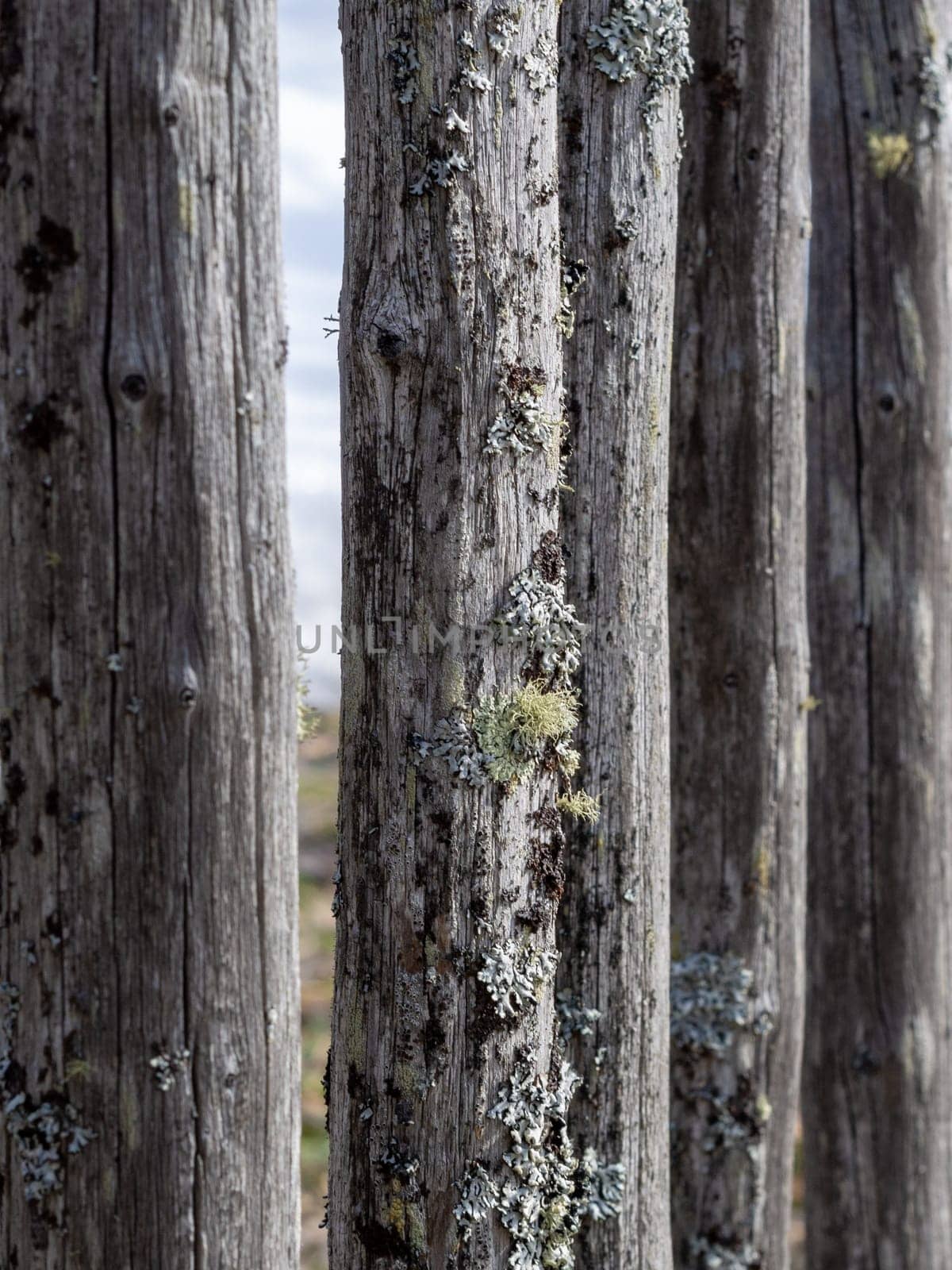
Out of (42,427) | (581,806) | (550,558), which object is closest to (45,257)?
(42,427)

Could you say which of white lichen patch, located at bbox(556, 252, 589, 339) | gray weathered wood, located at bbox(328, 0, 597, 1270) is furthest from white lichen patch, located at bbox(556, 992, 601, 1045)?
white lichen patch, located at bbox(556, 252, 589, 339)

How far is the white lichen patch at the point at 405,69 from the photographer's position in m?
1.72

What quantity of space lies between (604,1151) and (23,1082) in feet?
3.24

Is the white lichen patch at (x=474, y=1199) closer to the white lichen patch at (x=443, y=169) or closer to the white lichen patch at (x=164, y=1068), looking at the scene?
the white lichen patch at (x=164, y=1068)

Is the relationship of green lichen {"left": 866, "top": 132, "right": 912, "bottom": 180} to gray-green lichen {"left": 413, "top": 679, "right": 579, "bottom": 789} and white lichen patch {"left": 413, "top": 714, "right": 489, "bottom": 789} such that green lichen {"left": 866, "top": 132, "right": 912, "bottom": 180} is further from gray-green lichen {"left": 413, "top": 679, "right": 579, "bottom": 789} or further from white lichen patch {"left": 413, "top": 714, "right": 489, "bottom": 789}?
white lichen patch {"left": 413, "top": 714, "right": 489, "bottom": 789}

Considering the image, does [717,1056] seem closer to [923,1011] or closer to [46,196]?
[923,1011]

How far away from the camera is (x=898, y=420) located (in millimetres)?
3174

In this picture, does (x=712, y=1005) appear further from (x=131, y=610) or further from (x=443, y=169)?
(x=443, y=169)

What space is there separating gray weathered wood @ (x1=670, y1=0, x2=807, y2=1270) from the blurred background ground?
1.27 meters

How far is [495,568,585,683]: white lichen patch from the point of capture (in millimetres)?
1770

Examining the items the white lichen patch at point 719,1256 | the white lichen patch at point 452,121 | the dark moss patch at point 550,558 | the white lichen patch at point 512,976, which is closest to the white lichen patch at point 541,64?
the white lichen patch at point 452,121

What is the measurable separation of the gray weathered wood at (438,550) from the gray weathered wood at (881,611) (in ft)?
5.35

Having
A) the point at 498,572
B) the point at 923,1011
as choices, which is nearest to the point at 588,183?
the point at 498,572

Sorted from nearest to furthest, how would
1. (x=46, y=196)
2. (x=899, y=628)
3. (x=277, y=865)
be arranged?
(x=46, y=196), (x=277, y=865), (x=899, y=628)
